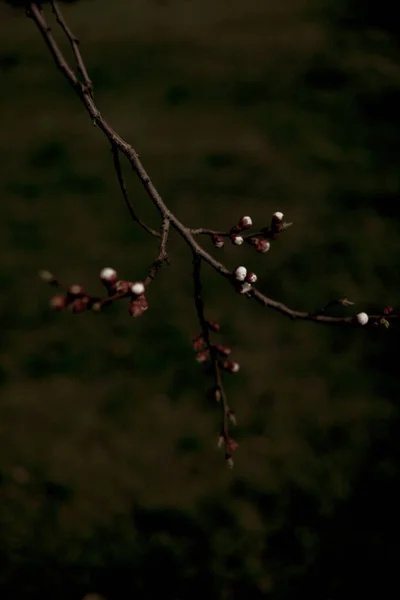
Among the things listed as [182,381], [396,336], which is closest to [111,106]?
[182,381]

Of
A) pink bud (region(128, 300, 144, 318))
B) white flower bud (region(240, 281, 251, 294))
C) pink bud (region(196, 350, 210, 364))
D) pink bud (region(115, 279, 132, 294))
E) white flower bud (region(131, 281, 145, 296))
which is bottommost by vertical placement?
pink bud (region(196, 350, 210, 364))

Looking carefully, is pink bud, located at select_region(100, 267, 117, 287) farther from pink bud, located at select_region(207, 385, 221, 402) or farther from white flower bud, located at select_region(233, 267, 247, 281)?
pink bud, located at select_region(207, 385, 221, 402)

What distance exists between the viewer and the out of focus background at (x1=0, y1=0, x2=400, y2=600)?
120 inches

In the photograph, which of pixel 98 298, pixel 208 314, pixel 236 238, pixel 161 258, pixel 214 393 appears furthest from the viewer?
pixel 208 314

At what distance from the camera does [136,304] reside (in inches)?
40.3

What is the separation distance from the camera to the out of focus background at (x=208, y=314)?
3057 mm

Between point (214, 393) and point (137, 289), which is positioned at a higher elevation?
point (137, 289)

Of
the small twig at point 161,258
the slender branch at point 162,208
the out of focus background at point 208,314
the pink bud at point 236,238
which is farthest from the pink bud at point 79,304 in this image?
the out of focus background at point 208,314

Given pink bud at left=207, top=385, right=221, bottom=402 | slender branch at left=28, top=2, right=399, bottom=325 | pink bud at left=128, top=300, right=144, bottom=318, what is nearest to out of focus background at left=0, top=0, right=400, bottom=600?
pink bud at left=207, top=385, right=221, bottom=402

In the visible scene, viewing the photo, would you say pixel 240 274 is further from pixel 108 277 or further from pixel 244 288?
pixel 108 277

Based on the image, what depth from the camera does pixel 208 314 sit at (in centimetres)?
391

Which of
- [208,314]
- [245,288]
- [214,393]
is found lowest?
A: [208,314]

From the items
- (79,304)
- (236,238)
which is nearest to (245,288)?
(236,238)

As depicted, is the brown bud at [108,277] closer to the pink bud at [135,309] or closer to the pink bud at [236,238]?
the pink bud at [135,309]
